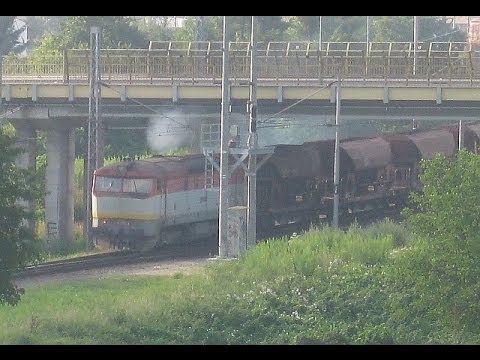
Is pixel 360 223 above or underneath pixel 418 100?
underneath

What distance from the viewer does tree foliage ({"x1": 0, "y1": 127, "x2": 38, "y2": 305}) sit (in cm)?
1898

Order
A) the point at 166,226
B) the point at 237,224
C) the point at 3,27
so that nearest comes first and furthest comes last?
the point at 237,224 < the point at 166,226 < the point at 3,27

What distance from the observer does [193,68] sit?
36.9 meters

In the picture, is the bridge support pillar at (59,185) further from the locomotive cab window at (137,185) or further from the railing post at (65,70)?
the locomotive cab window at (137,185)

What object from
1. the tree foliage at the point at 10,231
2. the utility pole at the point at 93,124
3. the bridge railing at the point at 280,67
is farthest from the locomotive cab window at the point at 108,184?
the tree foliage at the point at 10,231

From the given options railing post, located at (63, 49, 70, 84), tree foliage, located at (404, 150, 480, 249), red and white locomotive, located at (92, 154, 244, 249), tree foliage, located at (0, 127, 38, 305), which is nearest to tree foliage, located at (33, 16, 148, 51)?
railing post, located at (63, 49, 70, 84)

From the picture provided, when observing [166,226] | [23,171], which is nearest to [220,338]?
[23,171]

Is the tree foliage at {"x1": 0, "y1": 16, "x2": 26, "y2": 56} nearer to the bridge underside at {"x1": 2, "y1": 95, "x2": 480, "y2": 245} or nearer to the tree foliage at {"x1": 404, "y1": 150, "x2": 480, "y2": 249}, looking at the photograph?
the bridge underside at {"x1": 2, "y1": 95, "x2": 480, "y2": 245}

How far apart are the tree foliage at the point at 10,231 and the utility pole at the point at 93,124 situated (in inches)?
502

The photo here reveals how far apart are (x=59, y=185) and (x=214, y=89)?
753cm

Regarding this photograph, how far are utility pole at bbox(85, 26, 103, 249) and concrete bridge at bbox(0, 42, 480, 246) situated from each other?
198 cm

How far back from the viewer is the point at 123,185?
31.4 metres
